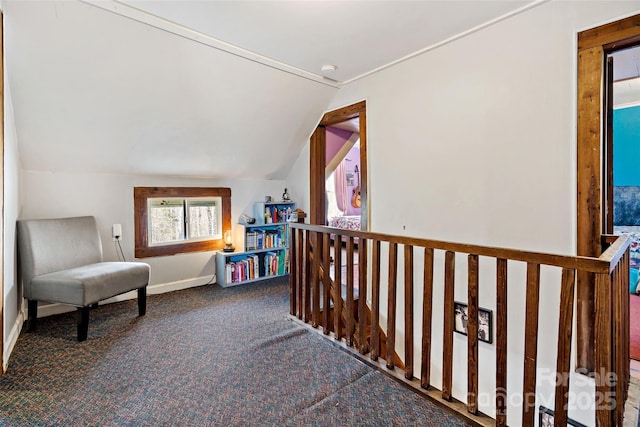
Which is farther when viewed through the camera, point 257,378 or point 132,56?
point 132,56

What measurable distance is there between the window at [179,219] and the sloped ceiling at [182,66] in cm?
33

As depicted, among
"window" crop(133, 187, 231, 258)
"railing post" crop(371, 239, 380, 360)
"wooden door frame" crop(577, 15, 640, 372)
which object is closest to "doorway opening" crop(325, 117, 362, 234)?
"window" crop(133, 187, 231, 258)

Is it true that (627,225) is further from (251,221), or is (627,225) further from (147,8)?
(147,8)

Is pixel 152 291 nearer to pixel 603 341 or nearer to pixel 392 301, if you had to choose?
pixel 392 301

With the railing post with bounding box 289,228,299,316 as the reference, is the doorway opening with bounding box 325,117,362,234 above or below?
above

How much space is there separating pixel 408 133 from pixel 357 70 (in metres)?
0.85

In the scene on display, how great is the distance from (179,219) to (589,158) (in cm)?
399

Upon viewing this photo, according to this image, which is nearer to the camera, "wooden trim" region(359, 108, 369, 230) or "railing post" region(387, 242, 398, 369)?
"railing post" region(387, 242, 398, 369)

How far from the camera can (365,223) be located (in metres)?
3.39

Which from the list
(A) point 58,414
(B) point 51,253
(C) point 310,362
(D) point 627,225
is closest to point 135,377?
Result: (A) point 58,414

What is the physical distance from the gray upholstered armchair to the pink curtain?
5.16 m

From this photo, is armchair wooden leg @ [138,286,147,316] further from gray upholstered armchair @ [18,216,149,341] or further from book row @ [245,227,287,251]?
book row @ [245,227,287,251]

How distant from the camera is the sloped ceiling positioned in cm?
212

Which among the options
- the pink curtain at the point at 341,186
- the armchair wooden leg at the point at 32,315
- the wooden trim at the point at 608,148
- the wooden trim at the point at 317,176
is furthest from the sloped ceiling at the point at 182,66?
the pink curtain at the point at 341,186
